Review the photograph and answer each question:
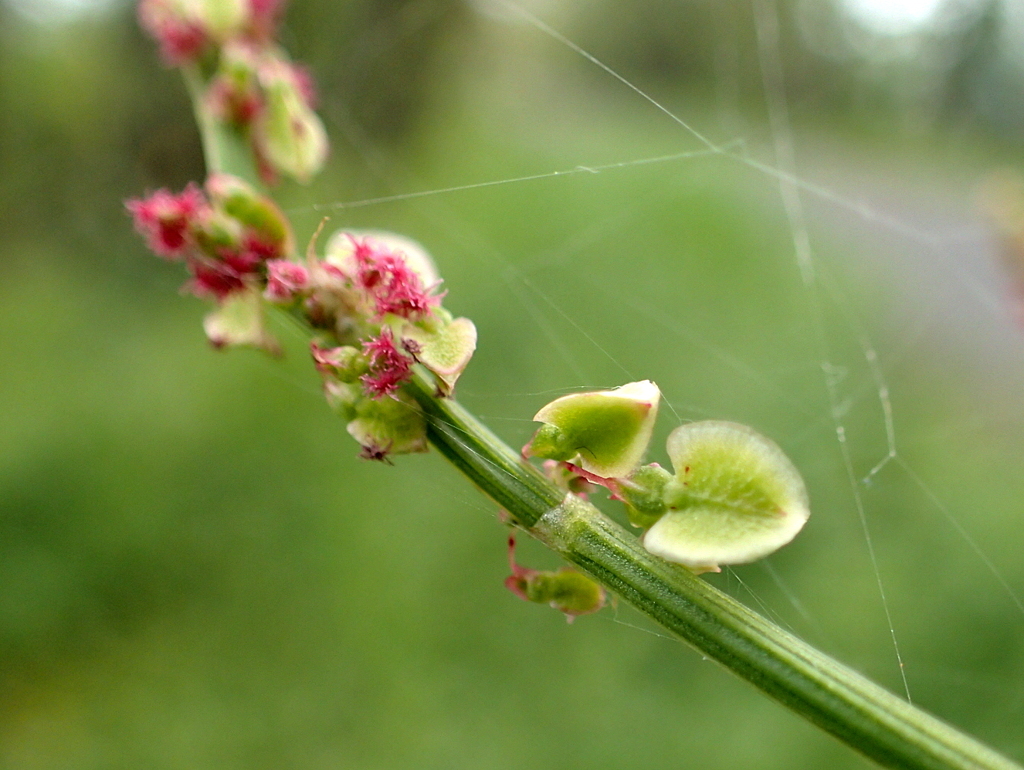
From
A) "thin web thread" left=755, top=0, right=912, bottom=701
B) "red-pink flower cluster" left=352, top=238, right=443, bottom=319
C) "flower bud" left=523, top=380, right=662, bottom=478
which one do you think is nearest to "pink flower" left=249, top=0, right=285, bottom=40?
"red-pink flower cluster" left=352, top=238, right=443, bottom=319

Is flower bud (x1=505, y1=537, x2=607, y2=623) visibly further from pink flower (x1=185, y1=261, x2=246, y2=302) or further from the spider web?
pink flower (x1=185, y1=261, x2=246, y2=302)

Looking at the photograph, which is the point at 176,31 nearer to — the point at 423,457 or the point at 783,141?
the point at 423,457

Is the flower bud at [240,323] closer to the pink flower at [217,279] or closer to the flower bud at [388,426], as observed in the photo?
the pink flower at [217,279]

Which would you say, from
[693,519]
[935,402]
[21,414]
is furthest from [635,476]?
[935,402]

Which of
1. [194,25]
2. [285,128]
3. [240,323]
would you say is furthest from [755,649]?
[194,25]

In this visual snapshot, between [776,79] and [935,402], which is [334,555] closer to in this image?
[935,402]
